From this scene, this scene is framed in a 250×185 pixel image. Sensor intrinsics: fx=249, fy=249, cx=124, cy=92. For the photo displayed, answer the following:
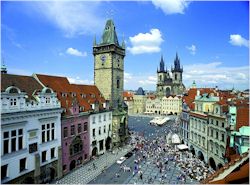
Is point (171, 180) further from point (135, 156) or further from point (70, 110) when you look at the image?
point (70, 110)

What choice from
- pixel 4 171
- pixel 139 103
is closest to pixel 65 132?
pixel 4 171

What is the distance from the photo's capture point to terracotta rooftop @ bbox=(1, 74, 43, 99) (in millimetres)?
29133

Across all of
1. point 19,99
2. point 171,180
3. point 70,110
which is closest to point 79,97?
point 70,110

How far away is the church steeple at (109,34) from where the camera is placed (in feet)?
168

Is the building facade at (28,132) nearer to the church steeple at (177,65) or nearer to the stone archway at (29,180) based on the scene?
the stone archway at (29,180)

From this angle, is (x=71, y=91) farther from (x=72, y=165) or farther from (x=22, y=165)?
(x=22, y=165)

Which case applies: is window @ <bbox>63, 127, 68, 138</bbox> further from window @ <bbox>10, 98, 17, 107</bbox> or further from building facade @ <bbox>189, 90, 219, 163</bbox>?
building facade @ <bbox>189, 90, 219, 163</bbox>

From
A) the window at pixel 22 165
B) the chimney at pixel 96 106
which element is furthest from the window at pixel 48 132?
the chimney at pixel 96 106

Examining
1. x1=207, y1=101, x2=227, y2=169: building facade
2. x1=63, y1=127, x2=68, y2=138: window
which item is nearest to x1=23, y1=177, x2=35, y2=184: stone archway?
x1=63, y1=127, x2=68, y2=138: window

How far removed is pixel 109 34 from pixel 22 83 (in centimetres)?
2457

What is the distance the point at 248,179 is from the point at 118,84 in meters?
45.9

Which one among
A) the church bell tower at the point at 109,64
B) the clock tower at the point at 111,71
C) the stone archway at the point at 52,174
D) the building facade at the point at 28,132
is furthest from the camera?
the clock tower at the point at 111,71

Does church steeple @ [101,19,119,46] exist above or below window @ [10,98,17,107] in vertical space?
above

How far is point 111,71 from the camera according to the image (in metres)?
50.6
